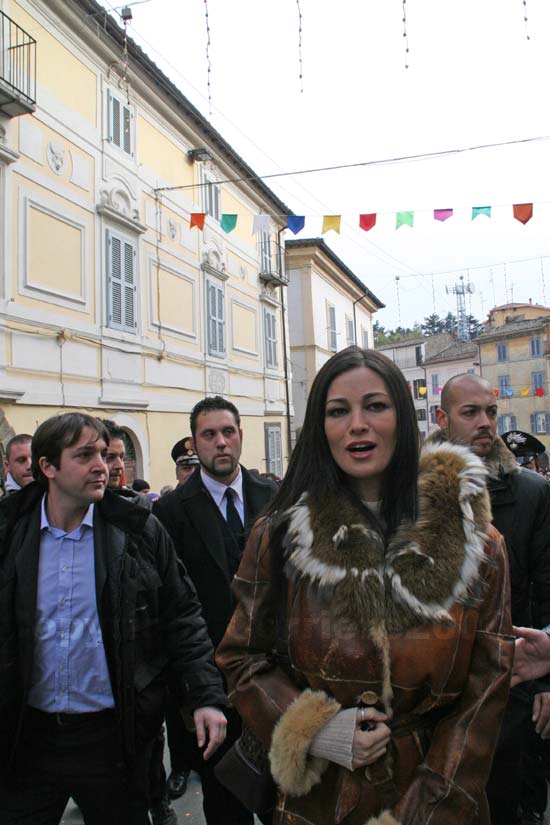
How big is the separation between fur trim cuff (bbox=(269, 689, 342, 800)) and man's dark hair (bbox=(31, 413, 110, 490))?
153cm

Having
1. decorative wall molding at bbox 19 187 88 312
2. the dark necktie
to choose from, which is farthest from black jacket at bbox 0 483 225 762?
decorative wall molding at bbox 19 187 88 312

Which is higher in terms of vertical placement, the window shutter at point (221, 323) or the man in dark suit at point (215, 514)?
the window shutter at point (221, 323)

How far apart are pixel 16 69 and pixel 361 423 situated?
10263 millimetres

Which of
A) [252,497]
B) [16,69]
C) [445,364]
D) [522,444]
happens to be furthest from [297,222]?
[445,364]

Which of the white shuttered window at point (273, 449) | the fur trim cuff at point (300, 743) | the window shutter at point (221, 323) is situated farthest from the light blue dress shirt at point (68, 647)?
the white shuttered window at point (273, 449)

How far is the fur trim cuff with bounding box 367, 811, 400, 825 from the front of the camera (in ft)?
5.58

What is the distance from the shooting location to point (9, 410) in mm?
9875

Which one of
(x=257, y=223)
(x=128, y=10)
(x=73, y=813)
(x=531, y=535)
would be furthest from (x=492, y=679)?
(x=257, y=223)

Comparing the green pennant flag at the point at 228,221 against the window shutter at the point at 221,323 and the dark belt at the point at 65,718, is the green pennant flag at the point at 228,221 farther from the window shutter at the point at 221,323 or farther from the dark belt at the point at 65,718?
the dark belt at the point at 65,718

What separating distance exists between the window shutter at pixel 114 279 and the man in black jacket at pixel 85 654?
32.2 ft

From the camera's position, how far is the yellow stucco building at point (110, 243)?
33.2 feet

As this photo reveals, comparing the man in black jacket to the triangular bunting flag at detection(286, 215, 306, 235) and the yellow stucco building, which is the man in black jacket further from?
the triangular bunting flag at detection(286, 215, 306, 235)

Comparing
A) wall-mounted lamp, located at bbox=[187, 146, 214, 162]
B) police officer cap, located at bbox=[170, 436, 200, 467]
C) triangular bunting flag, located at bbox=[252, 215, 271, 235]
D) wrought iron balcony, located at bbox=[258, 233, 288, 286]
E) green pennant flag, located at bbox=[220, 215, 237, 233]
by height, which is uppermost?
wall-mounted lamp, located at bbox=[187, 146, 214, 162]

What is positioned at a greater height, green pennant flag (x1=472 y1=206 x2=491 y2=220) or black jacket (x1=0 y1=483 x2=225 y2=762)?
green pennant flag (x1=472 y1=206 x2=491 y2=220)
